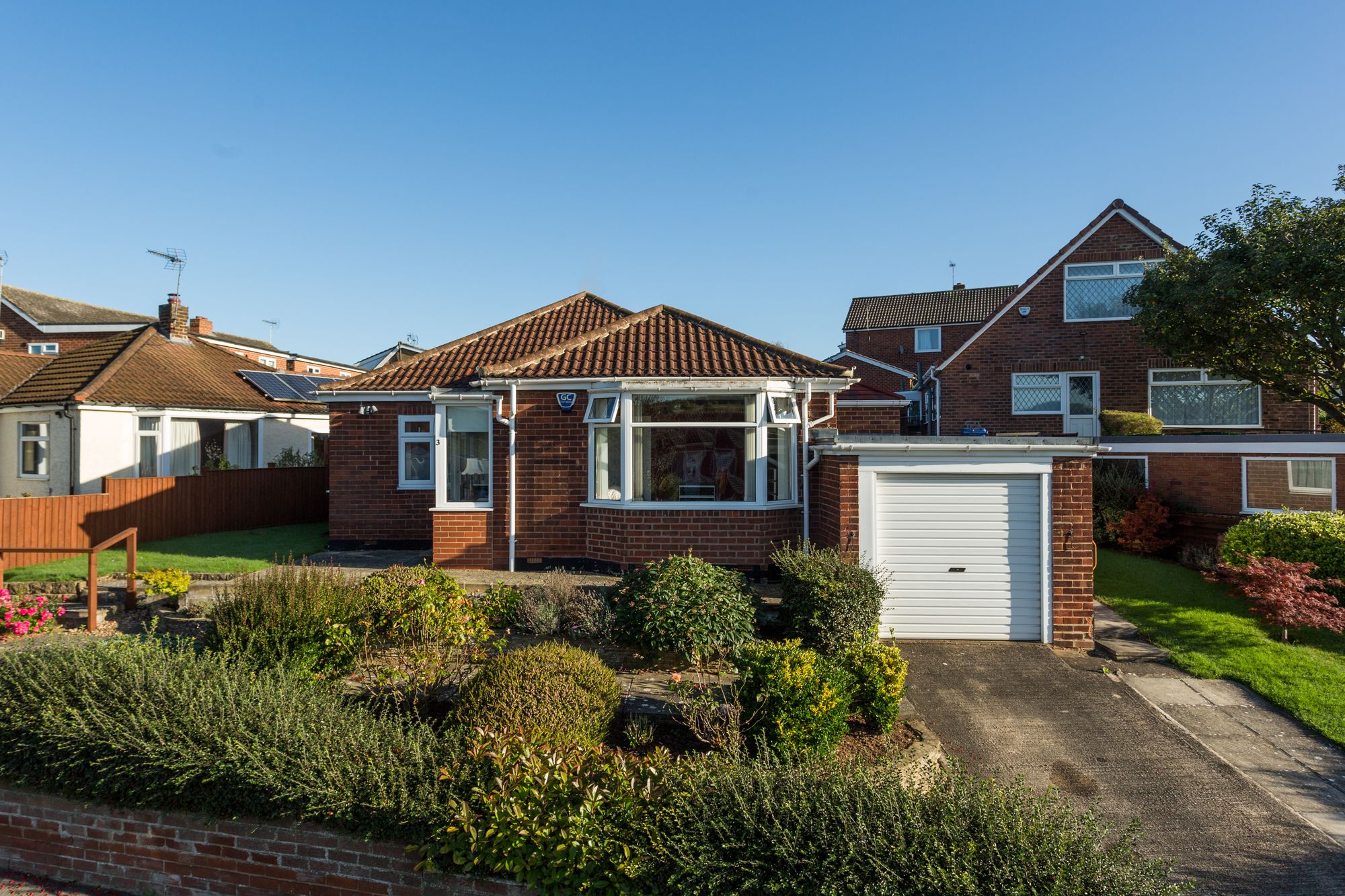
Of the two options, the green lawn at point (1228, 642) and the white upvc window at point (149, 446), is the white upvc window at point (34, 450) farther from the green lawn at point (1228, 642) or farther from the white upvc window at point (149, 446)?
the green lawn at point (1228, 642)

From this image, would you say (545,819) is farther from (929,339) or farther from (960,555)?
(929,339)

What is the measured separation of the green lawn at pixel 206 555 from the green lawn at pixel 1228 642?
12.6 metres

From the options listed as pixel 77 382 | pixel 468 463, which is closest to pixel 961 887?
pixel 468 463

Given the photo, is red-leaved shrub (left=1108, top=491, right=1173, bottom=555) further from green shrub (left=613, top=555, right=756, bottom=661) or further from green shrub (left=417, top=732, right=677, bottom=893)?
green shrub (left=417, top=732, right=677, bottom=893)

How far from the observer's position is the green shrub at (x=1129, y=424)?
56.3ft

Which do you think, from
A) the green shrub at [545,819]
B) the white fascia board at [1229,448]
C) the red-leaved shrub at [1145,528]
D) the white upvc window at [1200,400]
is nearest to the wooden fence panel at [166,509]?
the green shrub at [545,819]

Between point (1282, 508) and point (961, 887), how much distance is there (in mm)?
13475

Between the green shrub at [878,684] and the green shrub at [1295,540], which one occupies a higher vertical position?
the green shrub at [1295,540]

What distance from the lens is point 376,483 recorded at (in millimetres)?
14320

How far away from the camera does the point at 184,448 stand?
19531 millimetres

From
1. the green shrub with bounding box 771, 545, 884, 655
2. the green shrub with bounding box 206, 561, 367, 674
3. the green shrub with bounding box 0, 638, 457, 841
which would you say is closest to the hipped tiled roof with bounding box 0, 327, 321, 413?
the green shrub with bounding box 206, 561, 367, 674

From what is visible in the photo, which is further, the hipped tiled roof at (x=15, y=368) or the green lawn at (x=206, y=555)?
the hipped tiled roof at (x=15, y=368)

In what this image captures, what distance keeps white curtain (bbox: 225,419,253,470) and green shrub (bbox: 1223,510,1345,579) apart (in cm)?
2297

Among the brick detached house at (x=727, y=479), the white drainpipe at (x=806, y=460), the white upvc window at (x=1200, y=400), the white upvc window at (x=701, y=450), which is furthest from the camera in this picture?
Answer: the white upvc window at (x=1200, y=400)
